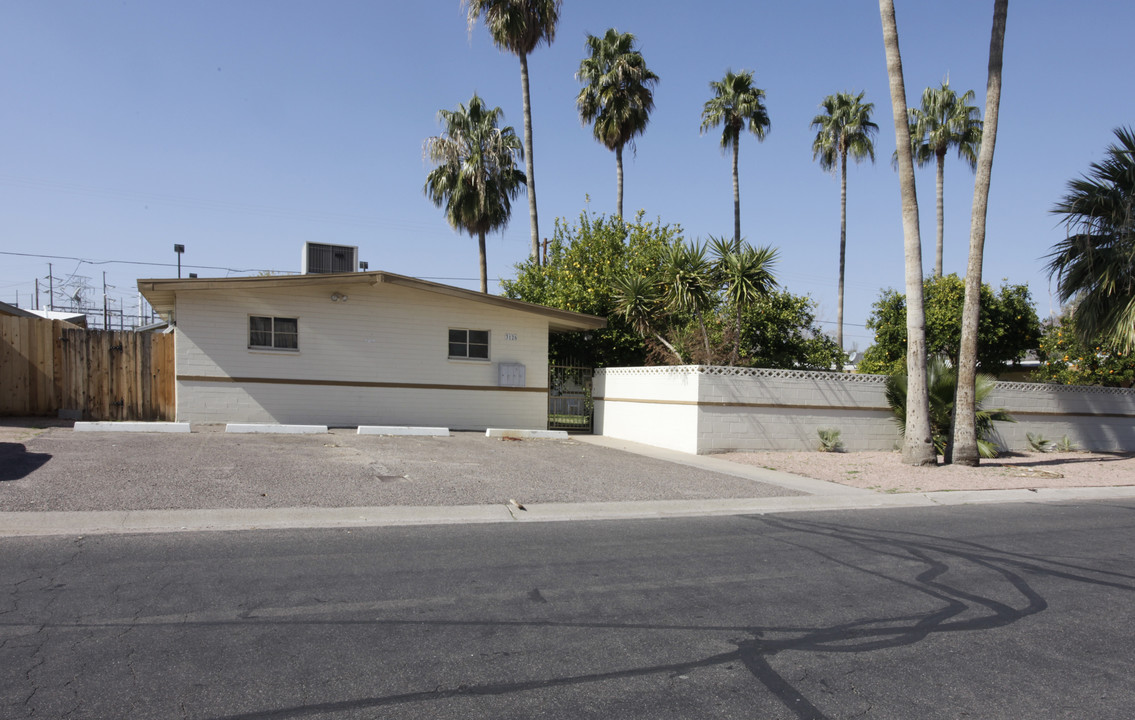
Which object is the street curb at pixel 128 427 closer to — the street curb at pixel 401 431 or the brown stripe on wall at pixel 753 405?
the street curb at pixel 401 431

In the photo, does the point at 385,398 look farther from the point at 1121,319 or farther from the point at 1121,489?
the point at 1121,319

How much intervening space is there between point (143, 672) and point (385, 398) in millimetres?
13816

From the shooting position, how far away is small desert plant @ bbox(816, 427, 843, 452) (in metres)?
16.2

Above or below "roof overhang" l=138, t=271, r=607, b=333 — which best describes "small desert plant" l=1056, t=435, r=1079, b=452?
below

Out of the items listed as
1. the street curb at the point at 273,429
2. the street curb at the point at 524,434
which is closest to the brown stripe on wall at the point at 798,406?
the street curb at the point at 524,434

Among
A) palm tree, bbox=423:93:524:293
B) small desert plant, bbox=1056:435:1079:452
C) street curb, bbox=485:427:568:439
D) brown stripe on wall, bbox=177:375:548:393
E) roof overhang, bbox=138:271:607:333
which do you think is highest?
palm tree, bbox=423:93:524:293

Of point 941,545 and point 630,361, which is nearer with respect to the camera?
point 941,545

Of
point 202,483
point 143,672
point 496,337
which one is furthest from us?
point 496,337

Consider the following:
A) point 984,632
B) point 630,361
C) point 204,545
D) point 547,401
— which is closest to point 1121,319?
point 630,361

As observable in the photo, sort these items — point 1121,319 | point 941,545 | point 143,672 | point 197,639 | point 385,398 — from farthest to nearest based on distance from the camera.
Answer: point 385,398
point 1121,319
point 941,545
point 197,639
point 143,672

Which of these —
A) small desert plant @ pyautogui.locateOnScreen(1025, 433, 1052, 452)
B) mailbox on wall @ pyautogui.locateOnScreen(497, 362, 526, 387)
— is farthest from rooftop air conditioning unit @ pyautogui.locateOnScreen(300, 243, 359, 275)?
small desert plant @ pyautogui.locateOnScreen(1025, 433, 1052, 452)

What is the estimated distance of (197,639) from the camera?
4340 millimetres

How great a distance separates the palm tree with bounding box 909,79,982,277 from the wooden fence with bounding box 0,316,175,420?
101ft

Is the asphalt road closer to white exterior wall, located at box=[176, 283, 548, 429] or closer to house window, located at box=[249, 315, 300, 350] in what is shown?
white exterior wall, located at box=[176, 283, 548, 429]
